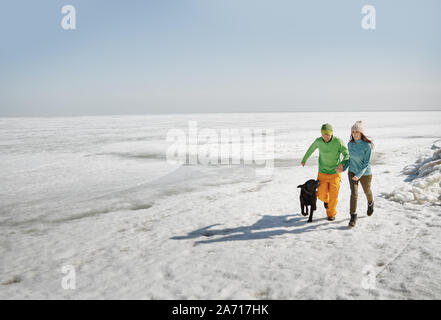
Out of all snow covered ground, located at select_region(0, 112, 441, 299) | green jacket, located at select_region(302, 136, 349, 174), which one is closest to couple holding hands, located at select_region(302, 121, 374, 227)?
green jacket, located at select_region(302, 136, 349, 174)

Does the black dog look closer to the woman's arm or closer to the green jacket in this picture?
the green jacket

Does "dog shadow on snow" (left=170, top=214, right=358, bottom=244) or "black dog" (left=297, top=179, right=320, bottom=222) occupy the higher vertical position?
"black dog" (left=297, top=179, right=320, bottom=222)

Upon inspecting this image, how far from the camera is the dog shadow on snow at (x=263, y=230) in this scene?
4.89 meters

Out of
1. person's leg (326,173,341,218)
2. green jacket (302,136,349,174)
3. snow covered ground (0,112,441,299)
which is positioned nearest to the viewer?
snow covered ground (0,112,441,299)

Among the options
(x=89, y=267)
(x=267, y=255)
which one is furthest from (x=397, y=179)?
(x=89, y=267)

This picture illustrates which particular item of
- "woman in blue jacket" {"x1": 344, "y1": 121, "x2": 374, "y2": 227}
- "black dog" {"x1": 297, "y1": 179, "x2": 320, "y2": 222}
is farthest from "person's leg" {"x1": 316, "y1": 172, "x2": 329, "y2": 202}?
"woman in blue jacket" {"x1": 344, "y1": 121, "x2": 374, "y2": 227}

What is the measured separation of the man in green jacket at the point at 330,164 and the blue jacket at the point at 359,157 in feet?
0.40

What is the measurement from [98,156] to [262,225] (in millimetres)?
12753

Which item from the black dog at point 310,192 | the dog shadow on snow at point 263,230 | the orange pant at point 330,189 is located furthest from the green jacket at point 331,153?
the dog shadow on snow at point 263,230

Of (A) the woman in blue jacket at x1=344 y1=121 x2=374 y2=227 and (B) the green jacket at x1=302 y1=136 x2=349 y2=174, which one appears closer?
(A) the woman in blue jacket at x1=344 y1=121 x2=374 y2=227

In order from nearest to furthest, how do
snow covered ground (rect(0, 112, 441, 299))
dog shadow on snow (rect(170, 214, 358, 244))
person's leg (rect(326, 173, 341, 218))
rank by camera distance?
snow covered ground (rect(0, 112, 441, 299)), dog shadow on snow (rect(170, 214, 358, 244)), person's leg (rect(326, 173, 341, 218))

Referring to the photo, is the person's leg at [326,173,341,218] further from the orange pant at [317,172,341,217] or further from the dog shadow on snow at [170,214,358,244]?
the dog shadow on snow at [170,214,358,244]

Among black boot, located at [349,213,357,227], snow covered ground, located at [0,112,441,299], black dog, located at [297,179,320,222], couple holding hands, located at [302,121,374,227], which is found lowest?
snow covered ground, located at [0,112,441,299]

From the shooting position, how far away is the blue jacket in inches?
186
